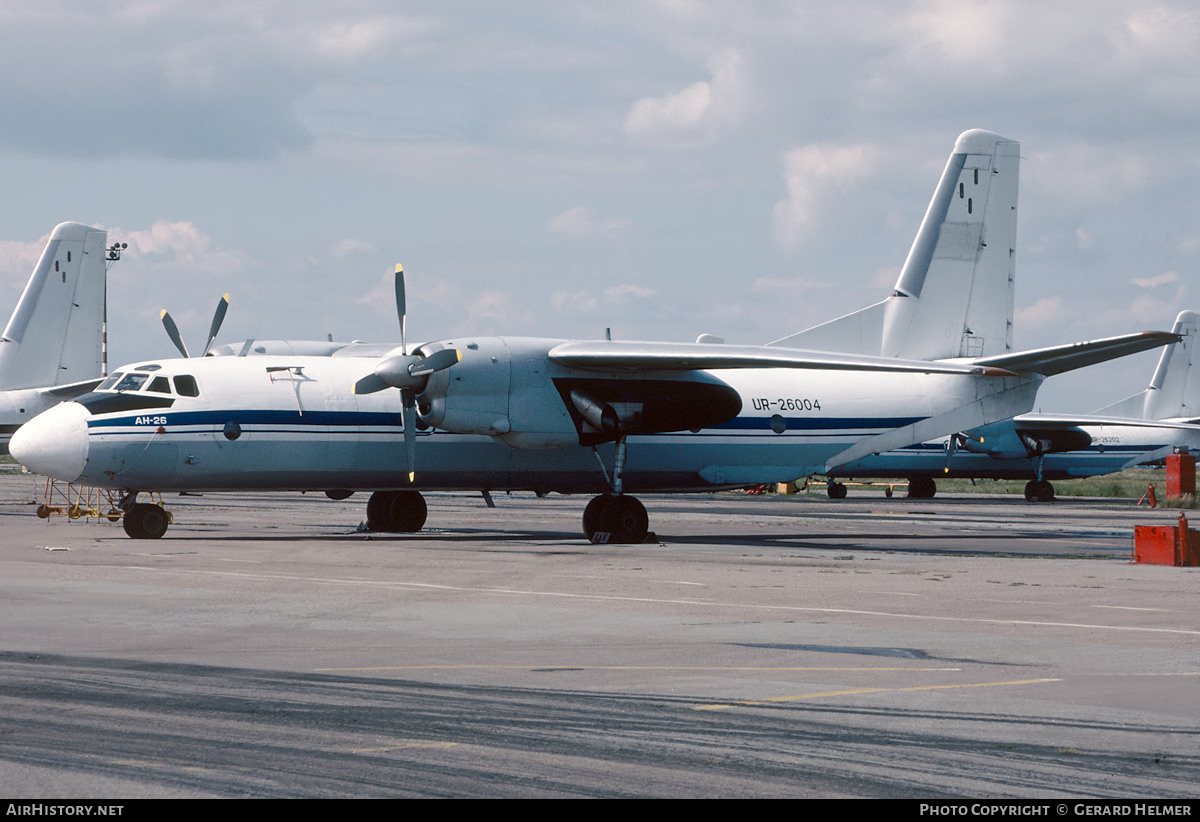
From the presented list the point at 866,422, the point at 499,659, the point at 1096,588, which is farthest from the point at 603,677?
the point at 866,422

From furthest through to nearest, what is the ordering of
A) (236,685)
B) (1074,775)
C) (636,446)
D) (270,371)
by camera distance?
(636,446)
(270,371)
(236,685)
(1074,775)

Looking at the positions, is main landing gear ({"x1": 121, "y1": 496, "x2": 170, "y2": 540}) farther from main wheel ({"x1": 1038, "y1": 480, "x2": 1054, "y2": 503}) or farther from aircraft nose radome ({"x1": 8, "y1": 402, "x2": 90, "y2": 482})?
main wheel ({"x1": 1038, "y1": 480, "x2": 1054, "y2": 503})

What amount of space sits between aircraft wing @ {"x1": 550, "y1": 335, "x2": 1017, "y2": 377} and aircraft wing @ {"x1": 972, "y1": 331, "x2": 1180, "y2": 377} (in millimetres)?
1746

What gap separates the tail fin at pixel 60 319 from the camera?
162 ft

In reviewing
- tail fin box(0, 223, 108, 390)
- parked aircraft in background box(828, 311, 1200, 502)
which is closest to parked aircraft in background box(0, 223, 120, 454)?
tail fin box(0, 223, 108, 390)

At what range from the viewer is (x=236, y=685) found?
10.9 metres

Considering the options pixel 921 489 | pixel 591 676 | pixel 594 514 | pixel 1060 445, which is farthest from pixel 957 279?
pixel 921 489

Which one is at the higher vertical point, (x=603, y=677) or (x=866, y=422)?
(x=866, y=422)

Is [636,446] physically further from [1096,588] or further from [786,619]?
[786,619]

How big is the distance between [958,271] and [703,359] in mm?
11095

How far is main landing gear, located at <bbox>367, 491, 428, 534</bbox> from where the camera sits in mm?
33250

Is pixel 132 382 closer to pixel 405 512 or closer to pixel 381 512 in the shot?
pixel 381 512

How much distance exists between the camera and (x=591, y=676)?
1159 cm
